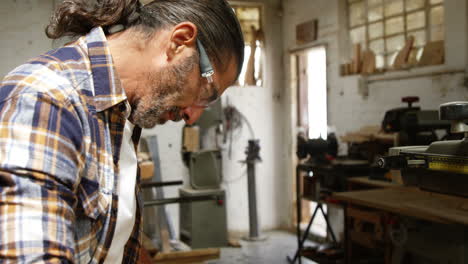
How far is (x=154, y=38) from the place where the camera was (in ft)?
2.72

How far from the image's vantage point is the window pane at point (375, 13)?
3830 mm

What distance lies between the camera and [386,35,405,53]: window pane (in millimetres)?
3613

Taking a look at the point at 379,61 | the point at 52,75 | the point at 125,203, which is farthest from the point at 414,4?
the point at 52,75

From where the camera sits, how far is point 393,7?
12.1ft

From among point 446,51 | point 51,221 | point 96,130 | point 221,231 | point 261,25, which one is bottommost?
point 221,231

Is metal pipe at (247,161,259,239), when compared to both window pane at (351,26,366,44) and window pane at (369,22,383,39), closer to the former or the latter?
window pane at (351,26,366,44)

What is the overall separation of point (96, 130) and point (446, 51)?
311 cm

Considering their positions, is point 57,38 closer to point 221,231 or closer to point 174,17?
point 174,17

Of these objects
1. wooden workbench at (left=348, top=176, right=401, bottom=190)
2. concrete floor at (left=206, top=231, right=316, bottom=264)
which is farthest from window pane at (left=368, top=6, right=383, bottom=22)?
concrete floor at (left=206, top=231, right=316, bottom=264)

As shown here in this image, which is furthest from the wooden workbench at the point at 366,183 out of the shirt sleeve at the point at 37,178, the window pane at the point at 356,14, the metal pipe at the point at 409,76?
the shirt sleeve at the point at 37,178

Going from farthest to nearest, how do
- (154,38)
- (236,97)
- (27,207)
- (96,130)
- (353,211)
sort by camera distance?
(236,97) < (353,211) < (154,38) < (96,130) < (27,207)

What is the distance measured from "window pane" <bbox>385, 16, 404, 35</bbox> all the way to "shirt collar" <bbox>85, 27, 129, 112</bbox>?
3351 millimetres

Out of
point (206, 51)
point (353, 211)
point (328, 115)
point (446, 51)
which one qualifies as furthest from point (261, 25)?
point (206, 51)

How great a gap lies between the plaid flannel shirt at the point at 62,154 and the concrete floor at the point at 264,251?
356cm
